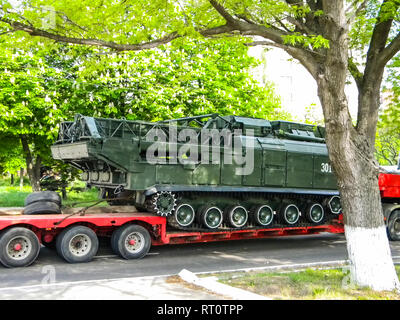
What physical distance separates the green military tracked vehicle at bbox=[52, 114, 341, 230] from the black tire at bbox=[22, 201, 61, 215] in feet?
4.35

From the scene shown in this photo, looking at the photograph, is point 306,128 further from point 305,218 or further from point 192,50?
point 192,50

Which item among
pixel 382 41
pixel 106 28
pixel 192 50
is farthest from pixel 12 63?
pixel 382 41

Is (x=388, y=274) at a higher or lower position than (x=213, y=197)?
lower

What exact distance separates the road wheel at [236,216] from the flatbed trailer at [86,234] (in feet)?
0.64

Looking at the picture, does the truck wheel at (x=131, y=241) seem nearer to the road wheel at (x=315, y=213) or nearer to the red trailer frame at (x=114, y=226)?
the red trailer frame at (x=114, y=226)

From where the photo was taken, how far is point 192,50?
21.6 metres

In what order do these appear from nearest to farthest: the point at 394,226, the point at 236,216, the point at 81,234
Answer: the point at 81,234 < the point at 236,216 < the point at 394,226

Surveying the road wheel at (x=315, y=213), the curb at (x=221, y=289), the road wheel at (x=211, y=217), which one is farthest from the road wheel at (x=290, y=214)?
the curb at (x=221, y=289)

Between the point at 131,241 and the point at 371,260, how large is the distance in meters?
5.61

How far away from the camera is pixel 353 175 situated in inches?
317

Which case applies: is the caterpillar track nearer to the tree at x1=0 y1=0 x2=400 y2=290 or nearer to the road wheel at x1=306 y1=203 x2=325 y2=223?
the road wheel at x1=306 y1=203 x2=325 y2=223

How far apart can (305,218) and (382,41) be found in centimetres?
670

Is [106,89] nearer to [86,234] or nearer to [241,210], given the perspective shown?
[241,210]

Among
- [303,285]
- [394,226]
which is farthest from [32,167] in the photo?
[303,285]
